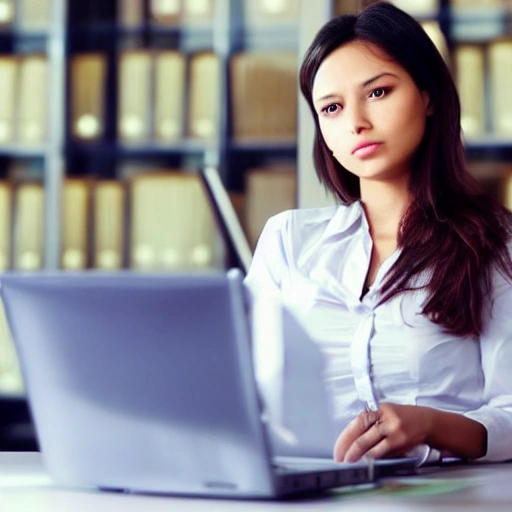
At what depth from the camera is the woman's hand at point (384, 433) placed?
101 cm

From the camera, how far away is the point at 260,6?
3.08 meters

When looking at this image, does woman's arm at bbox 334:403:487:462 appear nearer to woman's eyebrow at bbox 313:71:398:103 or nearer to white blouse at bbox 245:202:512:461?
white blouse at bbox 245:202:512:461

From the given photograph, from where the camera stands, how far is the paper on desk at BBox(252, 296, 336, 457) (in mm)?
780

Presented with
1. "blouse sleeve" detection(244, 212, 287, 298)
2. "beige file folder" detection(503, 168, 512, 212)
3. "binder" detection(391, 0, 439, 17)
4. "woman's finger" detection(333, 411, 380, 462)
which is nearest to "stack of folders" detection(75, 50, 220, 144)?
"binder" detection(391, 0, 439, 17)

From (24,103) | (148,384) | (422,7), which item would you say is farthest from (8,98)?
(148,384)

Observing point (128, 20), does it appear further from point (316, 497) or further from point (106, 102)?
point (316, 497)

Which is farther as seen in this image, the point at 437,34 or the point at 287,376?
the point at 437,34

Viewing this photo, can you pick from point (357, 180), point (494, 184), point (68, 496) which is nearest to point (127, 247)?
point (494, 184)

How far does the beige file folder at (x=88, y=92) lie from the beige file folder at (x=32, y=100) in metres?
0.09

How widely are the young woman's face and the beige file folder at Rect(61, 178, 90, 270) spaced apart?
1799 mm

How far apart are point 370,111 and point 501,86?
1531mm

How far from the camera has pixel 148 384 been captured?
81cm

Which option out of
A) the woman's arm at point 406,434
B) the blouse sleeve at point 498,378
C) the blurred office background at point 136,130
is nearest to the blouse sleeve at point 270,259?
the blouse sleeve at point 498,378

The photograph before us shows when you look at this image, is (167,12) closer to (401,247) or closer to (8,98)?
(8,98)
